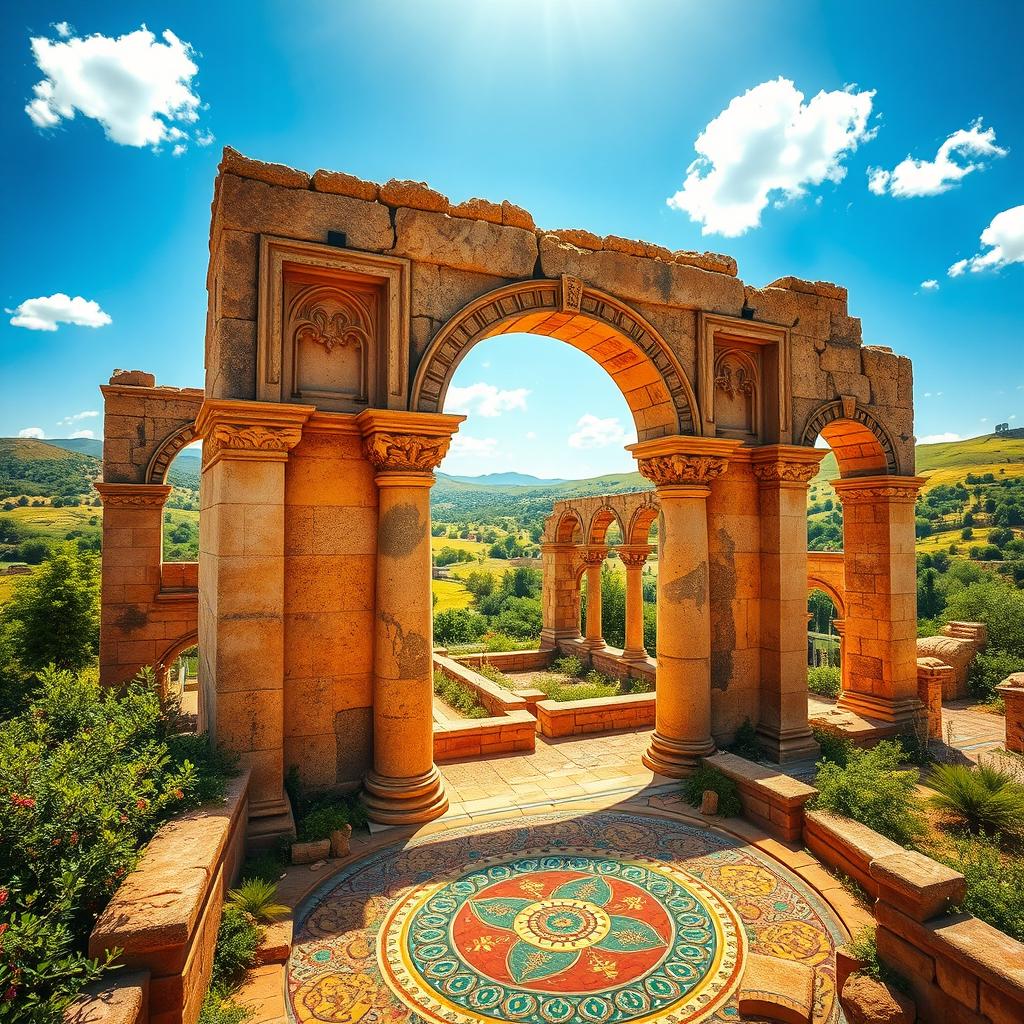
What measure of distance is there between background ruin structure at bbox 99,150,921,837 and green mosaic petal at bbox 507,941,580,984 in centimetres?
223

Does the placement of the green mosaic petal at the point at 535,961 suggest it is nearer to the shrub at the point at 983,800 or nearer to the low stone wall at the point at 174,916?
the low stone wall at the point at 174,916

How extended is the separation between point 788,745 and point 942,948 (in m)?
4.73

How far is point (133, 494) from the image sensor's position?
41.4ft

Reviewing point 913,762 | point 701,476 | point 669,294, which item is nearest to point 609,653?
point 913,762

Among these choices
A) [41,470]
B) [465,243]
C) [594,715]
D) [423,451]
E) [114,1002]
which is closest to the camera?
[114,1002]

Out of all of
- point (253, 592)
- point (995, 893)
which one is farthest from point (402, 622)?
point (995, 893)

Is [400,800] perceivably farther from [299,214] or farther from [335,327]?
[299,214]

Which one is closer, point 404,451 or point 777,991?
point 777,991

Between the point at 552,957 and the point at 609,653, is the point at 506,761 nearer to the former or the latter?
the point at 552,957

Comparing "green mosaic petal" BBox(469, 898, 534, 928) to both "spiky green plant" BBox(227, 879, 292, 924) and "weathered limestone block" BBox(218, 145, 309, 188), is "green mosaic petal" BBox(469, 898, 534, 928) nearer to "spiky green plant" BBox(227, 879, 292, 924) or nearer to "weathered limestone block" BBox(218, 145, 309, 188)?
"spiky green plant" BBox(227, 879, 292, 924)

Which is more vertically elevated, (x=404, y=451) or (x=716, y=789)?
(x=404, y=451)

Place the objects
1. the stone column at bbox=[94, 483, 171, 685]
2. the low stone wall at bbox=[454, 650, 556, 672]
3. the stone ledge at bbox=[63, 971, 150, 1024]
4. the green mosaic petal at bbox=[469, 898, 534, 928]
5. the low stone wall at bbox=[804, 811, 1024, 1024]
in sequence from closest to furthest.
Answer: the stone ledge at bbox=[63, 971, 150, 1024], the low stone wall at bbox=[804, 811, 1024, 1024], the green mosaic petal at bbox=[469, 898, 534, 928], the stone column at bbox=[94, 483, 171, 685], the low stone wall at bbox=[454, 650, 556, 672]

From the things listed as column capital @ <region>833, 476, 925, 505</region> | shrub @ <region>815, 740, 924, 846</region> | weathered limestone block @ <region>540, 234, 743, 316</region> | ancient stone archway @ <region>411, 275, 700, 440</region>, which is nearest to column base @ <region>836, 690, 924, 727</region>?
column capital @ <region>833, 476, 925, 505</region>

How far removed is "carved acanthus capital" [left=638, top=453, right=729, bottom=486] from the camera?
7.90 metres
